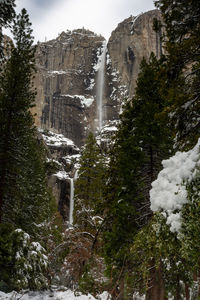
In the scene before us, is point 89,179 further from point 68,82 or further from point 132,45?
point 68,82

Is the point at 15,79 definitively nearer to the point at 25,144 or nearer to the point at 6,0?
the point at 25,144

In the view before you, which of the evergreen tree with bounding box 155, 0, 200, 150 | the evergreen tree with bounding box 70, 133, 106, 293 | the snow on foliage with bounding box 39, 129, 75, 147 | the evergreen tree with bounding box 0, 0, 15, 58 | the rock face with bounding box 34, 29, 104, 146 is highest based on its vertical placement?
the rock face with bounding box 34, 29, 104, 146

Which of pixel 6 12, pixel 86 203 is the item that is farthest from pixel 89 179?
pixel 6 12

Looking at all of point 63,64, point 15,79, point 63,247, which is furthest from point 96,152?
point 63,64

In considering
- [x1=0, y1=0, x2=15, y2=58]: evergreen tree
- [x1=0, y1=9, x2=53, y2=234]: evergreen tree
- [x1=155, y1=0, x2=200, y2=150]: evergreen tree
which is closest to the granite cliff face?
[x1=0, y1=9, x2=53, y2=234]: evergreen tree

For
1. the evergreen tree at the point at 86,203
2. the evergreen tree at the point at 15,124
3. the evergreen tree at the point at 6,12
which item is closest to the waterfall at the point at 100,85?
the evergreen tree at the point at 86,203

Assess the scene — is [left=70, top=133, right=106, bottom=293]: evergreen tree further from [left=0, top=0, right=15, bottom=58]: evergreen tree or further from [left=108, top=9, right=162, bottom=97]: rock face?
[left=108, top=9, right=162, bottom=97]: rock face

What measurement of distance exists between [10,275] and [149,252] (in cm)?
716

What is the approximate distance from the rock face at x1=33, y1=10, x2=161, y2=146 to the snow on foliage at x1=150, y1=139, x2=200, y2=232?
8679cm

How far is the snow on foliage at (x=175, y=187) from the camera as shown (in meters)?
4.64

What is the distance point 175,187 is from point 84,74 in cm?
11108

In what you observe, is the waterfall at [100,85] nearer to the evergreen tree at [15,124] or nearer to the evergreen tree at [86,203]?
the evergreen tree at [86,203]

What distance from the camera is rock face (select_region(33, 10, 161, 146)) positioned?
92625 millimetres

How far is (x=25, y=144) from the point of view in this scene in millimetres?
15305
